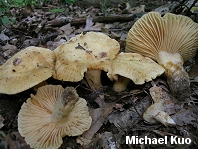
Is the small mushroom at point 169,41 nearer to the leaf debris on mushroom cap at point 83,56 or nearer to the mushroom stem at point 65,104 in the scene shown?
the leaf debris on mushroom cap at point 83,56

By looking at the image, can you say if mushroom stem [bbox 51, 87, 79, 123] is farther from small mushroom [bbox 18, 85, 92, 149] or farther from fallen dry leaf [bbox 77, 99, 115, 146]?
fallen dry leaf [bbox 77, 99, 115, 146]

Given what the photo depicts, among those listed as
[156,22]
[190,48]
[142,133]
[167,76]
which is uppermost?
[156,22]

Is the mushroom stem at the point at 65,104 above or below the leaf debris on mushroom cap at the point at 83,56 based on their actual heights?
below

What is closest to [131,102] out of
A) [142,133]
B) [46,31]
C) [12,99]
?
[142,133]

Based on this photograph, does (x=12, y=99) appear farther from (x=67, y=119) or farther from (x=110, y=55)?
(x=110, y=55)

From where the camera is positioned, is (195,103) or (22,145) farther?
(195,103)

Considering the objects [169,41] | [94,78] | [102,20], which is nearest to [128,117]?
[94,78]

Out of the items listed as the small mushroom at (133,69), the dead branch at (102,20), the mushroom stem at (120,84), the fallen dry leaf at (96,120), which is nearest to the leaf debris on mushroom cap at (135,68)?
the small mushroom at (133,69)
